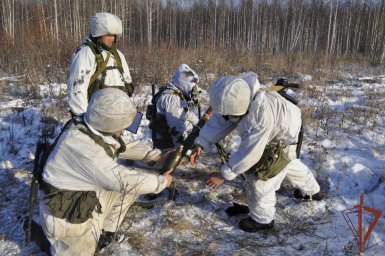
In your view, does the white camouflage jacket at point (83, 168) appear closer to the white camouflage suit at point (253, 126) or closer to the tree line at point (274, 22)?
the white camouflage suit at point (253, 126)

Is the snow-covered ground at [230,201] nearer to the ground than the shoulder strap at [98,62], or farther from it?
nearer to the ground

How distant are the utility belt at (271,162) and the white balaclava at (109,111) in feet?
3.95

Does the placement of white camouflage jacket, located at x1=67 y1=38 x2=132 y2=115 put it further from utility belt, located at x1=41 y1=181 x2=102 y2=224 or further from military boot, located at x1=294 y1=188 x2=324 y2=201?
military boot, located at x1=294 y1=188 x2=324 y2=201

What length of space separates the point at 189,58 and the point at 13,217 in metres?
8.33

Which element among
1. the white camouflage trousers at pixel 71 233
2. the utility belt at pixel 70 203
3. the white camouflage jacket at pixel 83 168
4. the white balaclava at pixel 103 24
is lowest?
the white camouflage trousers at pixel 71 233

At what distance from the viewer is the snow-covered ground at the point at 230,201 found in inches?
105

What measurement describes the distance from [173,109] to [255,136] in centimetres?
130

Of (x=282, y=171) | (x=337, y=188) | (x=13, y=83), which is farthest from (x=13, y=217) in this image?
(x=13, y=83)

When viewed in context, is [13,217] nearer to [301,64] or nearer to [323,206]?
[323,206]

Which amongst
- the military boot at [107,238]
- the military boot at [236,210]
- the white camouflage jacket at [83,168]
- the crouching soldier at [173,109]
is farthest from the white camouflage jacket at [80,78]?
the military boot at [236,210]

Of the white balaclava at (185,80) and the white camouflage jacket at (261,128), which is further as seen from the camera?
the white balaclava at (185,80)

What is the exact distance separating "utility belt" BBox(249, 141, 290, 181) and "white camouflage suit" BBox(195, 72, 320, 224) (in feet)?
0.25

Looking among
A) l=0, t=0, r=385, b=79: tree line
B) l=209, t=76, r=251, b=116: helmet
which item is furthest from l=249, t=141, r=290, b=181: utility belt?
l=0, t=0, r=385, b=79: tree line

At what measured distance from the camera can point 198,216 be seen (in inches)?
122
